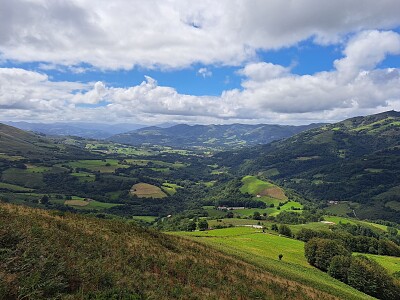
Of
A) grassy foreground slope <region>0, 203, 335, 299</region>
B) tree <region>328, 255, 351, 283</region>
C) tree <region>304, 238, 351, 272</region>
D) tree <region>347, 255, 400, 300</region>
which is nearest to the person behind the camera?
grassy foreground slope <region>0, 203, 335, 299</region>

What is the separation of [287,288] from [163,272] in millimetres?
18059

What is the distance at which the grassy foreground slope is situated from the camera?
18141 mm

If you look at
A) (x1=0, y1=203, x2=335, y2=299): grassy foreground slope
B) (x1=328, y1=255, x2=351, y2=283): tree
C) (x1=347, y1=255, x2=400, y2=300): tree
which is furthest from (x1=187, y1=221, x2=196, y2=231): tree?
(x1=0, y1=203, x2=335, y2=299): grassy foreground slope

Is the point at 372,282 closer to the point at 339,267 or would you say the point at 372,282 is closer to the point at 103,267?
the point at 339,267

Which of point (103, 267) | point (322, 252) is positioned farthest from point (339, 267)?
point (103, 267)

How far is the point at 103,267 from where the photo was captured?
24250 millimetres

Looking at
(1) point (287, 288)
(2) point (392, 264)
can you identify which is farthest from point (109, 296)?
(2) point (392, 264)

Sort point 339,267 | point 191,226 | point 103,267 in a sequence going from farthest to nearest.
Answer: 1. point 191,226
2. point 339,267
3. point 103,267

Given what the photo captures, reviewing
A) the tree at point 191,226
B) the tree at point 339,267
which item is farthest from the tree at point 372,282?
the tree at point 191,226

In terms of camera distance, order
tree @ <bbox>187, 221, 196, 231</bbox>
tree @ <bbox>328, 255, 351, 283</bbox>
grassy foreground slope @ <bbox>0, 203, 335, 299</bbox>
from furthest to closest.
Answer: tree @ <bbox>187, 221, 196, 231</bbox>, tree @ <bbox>328, 255, 351, 283</bbox>, grassy foreground slope @ <bbox>0, 203, 335, 299</bbox>

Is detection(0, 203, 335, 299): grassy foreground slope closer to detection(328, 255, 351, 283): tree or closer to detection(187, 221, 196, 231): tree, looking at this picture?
detection(328, 255, 351, 283): tree

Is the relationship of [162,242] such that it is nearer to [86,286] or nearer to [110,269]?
[110,269]

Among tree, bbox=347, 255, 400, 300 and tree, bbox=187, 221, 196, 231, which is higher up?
tree, bbox=347, 255, 400, 300

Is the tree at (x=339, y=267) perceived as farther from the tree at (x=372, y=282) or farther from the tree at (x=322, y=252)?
the tree at (x=322, y=252)
